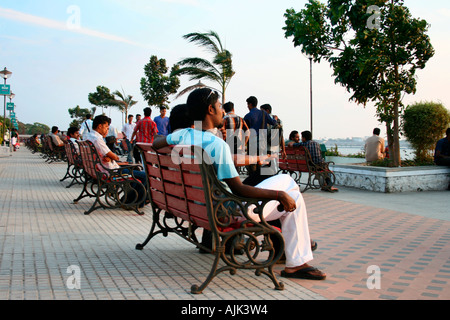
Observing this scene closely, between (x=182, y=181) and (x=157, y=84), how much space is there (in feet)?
132

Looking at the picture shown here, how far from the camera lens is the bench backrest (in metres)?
3.45

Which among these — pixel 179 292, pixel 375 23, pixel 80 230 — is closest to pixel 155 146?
pixel 179 292

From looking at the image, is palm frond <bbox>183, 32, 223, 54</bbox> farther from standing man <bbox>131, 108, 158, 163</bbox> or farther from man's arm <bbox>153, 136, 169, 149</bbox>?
man's arm <bbox>153, 136, 169, 149</bbox>

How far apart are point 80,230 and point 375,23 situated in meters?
9.04

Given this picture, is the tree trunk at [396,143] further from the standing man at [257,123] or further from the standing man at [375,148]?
the standing man at [257,123]

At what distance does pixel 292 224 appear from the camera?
3807mm

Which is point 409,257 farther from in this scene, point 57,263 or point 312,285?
point 57,263

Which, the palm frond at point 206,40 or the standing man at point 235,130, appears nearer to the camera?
the standing man at point 235,130

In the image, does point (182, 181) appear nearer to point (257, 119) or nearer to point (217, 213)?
point (217, 213)

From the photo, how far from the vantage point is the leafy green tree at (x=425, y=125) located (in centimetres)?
1323

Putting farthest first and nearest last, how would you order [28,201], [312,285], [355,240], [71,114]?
[71,114] → [28,201] → [355,240] → [312,285]

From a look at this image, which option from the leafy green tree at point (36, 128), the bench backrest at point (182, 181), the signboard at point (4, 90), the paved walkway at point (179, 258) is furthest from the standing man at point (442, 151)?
the leafy green tree at point (36, 128)

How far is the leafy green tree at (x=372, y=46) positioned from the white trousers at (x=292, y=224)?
8.20 meters

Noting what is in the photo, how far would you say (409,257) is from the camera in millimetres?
4793
